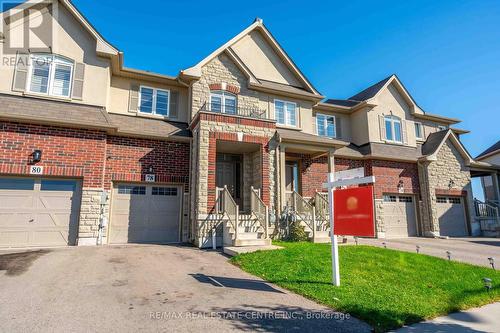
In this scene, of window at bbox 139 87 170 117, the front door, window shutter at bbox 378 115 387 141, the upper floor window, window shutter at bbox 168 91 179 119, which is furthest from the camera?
window shutter at bbox 378 115 387 141

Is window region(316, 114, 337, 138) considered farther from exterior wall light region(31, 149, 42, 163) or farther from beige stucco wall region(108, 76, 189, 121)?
exterior wall light region(31, 149, 42, 163)

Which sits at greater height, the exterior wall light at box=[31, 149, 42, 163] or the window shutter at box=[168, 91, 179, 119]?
the window shutter at box=[168, 91, 179, 119]

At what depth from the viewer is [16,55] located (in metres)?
12.2

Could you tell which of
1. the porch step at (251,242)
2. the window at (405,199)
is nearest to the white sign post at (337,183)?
the porch step at (251,242)

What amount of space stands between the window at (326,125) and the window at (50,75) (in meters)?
13.6

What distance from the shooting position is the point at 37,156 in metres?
11.0

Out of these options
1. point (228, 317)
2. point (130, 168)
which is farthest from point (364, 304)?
point (130, 168)

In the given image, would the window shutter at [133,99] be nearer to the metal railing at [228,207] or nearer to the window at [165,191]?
the window at [165,191]

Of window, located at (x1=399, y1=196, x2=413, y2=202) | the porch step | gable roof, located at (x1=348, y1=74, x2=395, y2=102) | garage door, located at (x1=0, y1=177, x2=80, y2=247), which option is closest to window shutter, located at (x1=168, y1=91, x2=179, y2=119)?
garage door, located at (x1=0, y1=177, x2=80, y2=247)

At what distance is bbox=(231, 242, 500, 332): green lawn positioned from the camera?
495cm

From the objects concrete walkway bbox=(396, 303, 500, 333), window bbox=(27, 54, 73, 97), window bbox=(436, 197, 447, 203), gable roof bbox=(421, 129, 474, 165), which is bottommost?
concrete walkway bbox=(396, 303, 500, 333)

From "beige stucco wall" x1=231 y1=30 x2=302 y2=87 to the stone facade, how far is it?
32.4 ft

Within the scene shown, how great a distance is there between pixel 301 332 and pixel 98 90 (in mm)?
12892

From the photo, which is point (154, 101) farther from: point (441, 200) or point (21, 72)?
point (441, 200)
